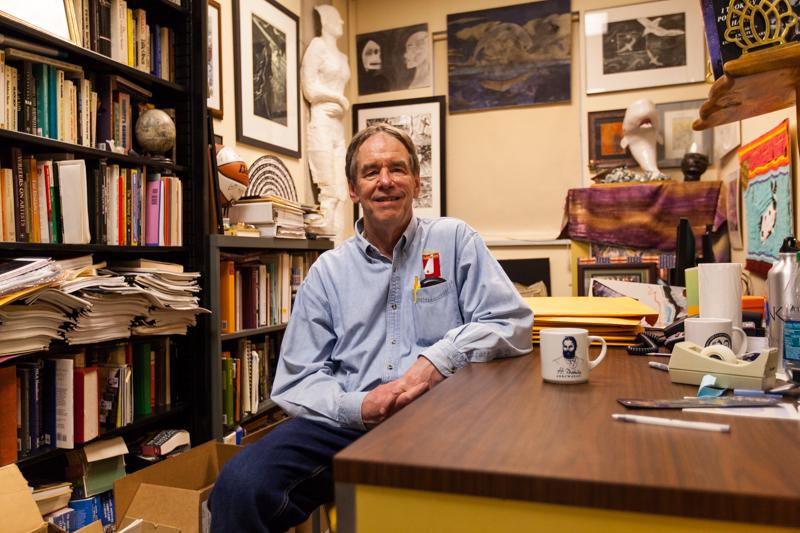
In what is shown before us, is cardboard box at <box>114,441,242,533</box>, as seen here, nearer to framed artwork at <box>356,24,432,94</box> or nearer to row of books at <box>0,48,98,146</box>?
row of books at <box>0,48,98,146</box>

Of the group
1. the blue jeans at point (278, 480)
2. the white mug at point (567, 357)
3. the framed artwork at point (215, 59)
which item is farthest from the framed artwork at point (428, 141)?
the white mug at point (567, 357)

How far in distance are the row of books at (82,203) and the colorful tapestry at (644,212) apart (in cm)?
221

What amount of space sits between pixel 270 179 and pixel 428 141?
4.29 ft

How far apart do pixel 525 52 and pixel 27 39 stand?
2.98m

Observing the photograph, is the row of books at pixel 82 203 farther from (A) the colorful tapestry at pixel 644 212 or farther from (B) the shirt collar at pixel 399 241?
(A) the colorful tapestry at pixel 644 212

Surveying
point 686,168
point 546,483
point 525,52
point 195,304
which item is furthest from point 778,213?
point 525,52

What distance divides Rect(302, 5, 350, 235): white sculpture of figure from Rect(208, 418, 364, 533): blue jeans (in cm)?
233

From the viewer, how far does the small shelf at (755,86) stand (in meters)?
1.18

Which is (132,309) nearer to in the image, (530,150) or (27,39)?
(27,39)

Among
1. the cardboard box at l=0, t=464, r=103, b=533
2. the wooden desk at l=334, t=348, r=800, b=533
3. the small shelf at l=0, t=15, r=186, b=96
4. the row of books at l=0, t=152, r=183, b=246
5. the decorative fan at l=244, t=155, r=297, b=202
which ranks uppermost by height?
the small shelf at l=0, t=15, r=186, b=96

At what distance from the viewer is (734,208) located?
2771mm

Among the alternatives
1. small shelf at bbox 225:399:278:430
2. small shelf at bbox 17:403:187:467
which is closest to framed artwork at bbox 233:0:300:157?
small shelf at bbox 225:399:278:430

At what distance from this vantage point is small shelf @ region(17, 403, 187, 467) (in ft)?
5.32

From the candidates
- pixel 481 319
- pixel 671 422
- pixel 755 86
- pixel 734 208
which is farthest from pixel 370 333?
pixel 734 208
